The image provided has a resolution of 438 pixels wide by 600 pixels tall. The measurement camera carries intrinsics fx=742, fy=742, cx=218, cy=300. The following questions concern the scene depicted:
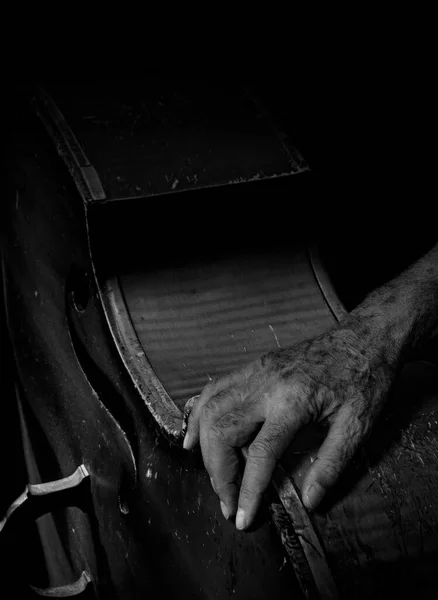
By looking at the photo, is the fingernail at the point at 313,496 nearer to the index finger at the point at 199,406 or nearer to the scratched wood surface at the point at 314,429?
the scratched wood surface at the point at 314,429

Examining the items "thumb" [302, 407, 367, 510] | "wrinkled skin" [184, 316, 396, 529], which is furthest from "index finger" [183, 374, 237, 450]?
"thumb" [302, 407, 367, 510]

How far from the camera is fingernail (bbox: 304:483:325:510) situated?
0.64 metres

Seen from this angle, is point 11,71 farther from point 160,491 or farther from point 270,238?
point 160,491

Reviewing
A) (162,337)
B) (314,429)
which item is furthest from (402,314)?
(162,337)

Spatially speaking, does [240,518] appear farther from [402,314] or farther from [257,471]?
[402,314]

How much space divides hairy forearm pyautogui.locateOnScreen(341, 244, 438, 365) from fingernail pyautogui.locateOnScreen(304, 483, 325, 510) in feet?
0.61

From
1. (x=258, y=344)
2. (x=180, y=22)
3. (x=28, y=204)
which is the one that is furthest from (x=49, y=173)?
(x=180, y=22)

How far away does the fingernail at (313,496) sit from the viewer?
25.2 inches

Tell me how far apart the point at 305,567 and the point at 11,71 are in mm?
1023

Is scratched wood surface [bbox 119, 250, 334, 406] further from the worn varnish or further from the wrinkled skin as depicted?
the wrinkled skin

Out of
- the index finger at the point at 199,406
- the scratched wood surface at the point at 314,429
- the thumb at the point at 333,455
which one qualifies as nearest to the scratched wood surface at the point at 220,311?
the scratched wood surface at the point at 314,429

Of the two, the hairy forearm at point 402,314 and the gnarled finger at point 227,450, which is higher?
the hairy forearm at point 402,314

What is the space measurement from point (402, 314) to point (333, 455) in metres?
0.22

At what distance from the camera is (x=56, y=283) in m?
1.07
